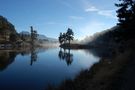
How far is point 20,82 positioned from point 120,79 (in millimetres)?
13662

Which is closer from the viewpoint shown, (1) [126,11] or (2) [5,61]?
(1) [126,11]

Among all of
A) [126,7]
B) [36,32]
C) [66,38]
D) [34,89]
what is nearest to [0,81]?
[34,89]

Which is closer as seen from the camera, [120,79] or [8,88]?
[120,79]

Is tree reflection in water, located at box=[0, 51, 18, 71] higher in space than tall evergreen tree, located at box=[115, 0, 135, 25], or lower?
lower

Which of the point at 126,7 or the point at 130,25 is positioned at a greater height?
the point at 126,7

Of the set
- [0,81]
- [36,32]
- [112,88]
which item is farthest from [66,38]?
[112,88]

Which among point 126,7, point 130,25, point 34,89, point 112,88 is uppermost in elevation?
point 126,7

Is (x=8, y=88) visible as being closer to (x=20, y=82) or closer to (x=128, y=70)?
(x=20, y=82)

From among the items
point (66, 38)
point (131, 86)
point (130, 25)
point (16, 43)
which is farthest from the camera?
point (66, 38)

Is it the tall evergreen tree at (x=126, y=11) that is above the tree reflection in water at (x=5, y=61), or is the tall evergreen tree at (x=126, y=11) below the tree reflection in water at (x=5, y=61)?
above

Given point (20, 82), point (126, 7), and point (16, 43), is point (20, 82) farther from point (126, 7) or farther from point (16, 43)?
point (16, 43)

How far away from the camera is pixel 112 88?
14.4 metres

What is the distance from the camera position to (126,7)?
37438mm

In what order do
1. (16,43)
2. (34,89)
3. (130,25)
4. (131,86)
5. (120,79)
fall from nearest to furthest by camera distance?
(131,86) → (120,79) → (34,89) → (130,25) → (16,43)
